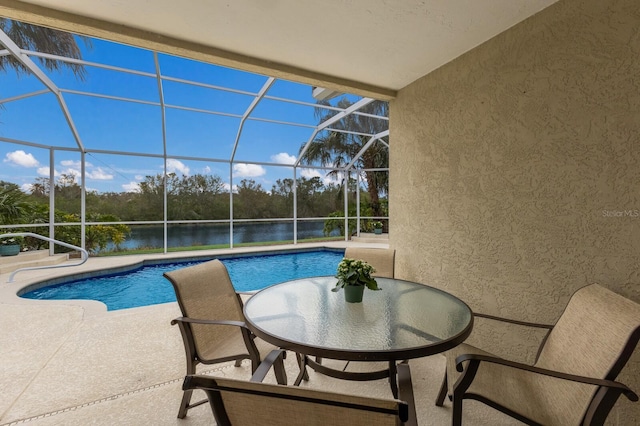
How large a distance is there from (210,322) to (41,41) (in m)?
7.63

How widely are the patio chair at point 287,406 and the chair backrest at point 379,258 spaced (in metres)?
2.37

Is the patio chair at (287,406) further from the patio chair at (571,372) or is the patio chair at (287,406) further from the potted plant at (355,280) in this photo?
the potted plant at (355,280)

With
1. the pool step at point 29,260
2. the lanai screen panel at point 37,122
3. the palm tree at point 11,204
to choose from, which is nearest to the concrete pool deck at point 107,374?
the pool step at point 29,260

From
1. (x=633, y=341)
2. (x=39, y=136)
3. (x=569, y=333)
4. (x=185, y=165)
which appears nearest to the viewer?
(x=633, y=341)

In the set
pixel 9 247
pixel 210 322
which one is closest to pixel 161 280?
pixel 9 247

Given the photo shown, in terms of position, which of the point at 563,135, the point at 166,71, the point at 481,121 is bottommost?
the point at 563,135

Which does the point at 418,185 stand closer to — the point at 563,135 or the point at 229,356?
the point at 563,135

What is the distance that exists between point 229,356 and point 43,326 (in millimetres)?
2920

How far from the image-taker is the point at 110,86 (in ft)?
26.6

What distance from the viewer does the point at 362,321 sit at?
1830 millimetres

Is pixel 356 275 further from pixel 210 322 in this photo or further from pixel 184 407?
pixel 184 407

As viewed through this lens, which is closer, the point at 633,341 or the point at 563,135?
the point at 633,341

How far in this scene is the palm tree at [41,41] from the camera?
5.83 meters

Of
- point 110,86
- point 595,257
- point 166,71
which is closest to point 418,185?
point 595,257
